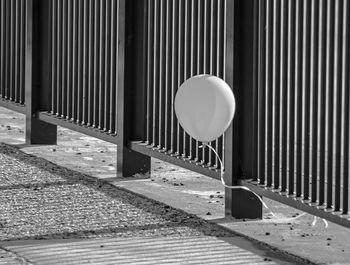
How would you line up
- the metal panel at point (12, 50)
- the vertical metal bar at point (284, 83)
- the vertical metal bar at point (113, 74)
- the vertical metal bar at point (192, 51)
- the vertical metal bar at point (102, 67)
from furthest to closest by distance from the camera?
1. the metal panel at point (12, 50)
2. the vertical metal bar at point (102, 67)
3. the vertical metal bar at point (113, 74)
4. the vertical metal bar at point (192, 51)
5. the vertical metal bar at point (284, 83)

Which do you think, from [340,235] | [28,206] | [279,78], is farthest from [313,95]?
[28,206]

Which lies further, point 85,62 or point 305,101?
point 85,62

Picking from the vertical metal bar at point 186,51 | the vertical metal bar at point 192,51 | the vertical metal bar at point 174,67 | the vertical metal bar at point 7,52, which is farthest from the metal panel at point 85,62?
the vertical metal bar at point 192,51

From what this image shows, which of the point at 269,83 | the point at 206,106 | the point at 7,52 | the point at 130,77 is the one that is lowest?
the point at 7,52

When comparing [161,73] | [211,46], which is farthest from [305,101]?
[161,73]

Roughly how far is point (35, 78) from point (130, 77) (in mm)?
2042

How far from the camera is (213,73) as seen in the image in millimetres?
8609

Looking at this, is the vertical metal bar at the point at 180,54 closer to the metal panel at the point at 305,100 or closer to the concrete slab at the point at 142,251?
the metal panel at the point at 305,100

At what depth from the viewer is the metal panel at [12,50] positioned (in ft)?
40.0

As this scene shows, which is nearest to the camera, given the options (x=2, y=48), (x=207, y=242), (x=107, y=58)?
(x=207, y=242)

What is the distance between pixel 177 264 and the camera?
6945 mm

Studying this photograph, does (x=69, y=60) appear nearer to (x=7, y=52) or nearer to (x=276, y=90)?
(x=7, y=52)

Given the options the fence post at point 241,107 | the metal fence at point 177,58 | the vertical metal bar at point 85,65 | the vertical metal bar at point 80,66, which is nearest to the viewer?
the fence post at point 241,107

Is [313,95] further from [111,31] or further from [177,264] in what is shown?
[111,31]
